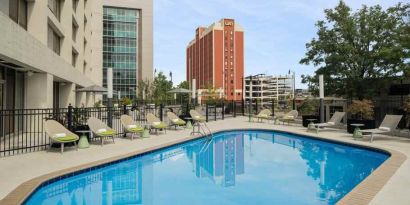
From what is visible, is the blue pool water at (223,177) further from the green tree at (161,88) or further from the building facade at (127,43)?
the building facade at (127,43)

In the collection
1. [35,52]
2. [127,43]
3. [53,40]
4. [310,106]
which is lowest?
[310,106]

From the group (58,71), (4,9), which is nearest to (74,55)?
(58,71)

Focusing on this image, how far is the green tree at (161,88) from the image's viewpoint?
121 feet

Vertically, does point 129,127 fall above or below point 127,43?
below

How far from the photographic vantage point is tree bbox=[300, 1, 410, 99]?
1805cm

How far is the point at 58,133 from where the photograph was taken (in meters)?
10.3

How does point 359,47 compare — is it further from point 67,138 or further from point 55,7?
point 55,7

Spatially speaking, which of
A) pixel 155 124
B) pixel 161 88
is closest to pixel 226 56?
pixel 161 88

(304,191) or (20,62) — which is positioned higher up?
(20,62)

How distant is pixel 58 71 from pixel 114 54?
42069mm

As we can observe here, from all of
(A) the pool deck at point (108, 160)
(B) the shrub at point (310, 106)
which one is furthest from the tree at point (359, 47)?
(A) the pool deck at point (108, 160)

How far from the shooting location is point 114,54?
194 ft

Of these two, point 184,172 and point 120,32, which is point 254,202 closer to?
point 184,172

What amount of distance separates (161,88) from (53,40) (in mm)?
19874
